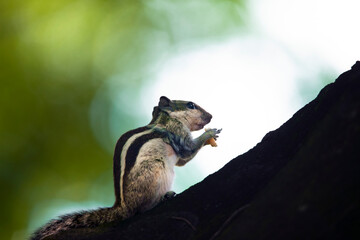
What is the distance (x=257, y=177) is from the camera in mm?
3732

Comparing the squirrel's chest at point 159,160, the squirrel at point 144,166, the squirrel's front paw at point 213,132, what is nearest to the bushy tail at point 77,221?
the squirrel at point 144,166

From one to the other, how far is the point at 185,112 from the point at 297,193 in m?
4.46

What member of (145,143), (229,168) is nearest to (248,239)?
(229,168)

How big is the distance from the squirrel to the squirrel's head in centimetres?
Answer: 2

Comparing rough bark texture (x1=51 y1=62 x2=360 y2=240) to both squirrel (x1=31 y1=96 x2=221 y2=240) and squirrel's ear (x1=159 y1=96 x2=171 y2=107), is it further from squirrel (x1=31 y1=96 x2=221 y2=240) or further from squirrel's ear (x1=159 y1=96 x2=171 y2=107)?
squirrel's ear (x1=159 y1=96 x2=171 y2=107)

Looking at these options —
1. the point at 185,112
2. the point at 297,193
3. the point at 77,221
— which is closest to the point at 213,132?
the point at 185,112

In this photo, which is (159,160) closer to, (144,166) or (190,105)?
(144,166)

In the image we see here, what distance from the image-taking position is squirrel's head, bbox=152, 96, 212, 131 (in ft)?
21.9

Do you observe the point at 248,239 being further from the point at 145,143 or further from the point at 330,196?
the point at 145,143

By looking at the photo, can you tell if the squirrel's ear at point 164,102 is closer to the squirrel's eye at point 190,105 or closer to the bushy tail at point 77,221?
the squirrel's eye at point 190,105

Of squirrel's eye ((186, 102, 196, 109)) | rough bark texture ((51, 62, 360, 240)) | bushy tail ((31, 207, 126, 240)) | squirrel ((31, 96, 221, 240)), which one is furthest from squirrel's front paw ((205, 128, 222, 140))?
rough bark texture ((51, 62, 360, 240))

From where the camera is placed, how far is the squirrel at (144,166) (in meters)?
4.66

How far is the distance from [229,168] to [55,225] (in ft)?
5.43

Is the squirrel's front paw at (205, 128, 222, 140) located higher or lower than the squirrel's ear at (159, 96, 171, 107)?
lower
